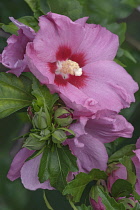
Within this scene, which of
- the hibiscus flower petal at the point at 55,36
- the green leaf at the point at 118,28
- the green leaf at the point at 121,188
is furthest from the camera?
the green leaf at the point at 118,28

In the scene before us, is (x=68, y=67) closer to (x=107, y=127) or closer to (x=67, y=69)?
(x=67, y=69)

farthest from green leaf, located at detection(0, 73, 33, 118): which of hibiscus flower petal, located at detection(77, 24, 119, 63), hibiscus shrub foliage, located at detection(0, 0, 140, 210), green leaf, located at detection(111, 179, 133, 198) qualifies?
green leaf, located at detection(111, 179, 133, 198)

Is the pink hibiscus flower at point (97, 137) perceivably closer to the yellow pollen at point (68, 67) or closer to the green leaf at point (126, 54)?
the yellow pollen at point (68, 67)

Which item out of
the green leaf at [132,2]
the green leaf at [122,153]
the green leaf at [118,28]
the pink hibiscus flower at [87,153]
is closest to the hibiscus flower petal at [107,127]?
the pink hibiscus flower at [87,153]

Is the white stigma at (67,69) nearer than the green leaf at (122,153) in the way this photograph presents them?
Yes

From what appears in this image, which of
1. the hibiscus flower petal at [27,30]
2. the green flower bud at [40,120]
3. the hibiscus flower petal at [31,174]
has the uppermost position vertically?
the hibiscus flower petal at [27,30]

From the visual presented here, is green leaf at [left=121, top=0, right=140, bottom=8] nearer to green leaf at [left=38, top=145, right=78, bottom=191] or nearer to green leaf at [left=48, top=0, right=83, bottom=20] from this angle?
green leaf at [left=48, top=0, right=83, bottom=20]
